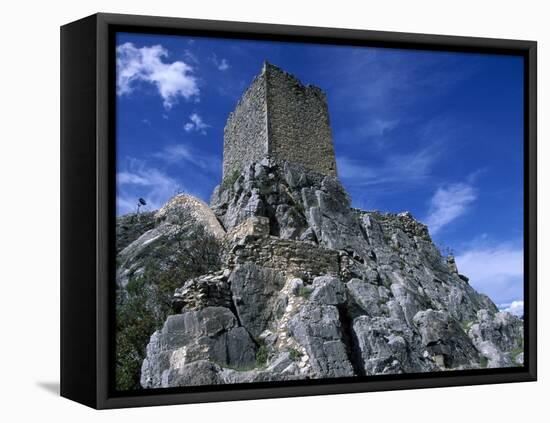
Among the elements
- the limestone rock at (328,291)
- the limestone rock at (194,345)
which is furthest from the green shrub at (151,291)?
the limestone rock at (328,291)

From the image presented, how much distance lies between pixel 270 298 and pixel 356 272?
1.36m

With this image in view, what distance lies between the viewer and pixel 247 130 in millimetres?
12578

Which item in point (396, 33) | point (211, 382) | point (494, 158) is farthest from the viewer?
point (494, 158)

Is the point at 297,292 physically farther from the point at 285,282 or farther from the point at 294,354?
the point at 294,354

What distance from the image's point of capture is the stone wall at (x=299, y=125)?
12615 mm

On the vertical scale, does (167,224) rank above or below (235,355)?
above

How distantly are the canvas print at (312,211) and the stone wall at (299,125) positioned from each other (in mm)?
30

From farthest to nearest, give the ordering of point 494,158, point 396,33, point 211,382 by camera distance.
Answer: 1. point 494,158
2. point 396,33
3. point 211,382

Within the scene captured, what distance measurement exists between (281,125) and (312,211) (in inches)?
48.0

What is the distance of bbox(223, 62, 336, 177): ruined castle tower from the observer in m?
12.2

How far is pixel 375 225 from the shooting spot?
13.1 m

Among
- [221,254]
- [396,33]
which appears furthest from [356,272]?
[396,33]

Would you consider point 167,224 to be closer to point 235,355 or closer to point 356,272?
point 235,355

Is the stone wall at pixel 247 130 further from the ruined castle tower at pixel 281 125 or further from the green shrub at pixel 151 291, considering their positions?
the green shrub at pixel 151 291
